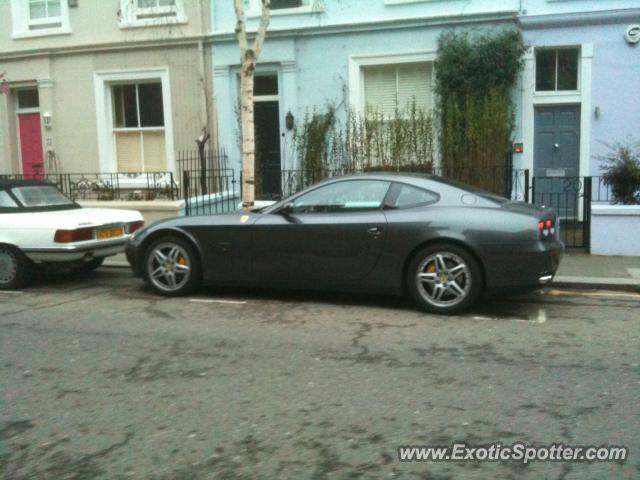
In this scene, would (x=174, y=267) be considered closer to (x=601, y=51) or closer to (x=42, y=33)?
(x=601, y=51)

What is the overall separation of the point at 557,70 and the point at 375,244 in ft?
26.1

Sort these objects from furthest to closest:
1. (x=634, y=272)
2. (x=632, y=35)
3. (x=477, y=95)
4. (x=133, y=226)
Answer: (x=477, y=95)
(x=632, y=35)
(x=133, y=226)
(x=634, y=272)

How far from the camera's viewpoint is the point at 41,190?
9.66m

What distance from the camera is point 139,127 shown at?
16.1 metres

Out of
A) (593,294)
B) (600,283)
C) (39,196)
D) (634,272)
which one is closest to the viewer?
(593,294)

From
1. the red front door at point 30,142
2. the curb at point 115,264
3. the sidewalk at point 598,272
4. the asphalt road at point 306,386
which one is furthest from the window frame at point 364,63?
the red front door at point 30,142

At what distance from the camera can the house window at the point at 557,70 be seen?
13.2 m

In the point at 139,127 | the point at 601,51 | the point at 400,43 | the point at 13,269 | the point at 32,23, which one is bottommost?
the point at 13,269

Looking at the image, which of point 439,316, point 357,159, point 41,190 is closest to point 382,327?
point 439,316

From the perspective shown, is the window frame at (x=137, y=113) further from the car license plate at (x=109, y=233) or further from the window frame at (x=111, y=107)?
the car license plate at (x=109, y=233)

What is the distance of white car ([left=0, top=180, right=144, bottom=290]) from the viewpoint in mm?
8672

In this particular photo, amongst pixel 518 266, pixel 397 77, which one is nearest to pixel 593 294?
pixel 518 266

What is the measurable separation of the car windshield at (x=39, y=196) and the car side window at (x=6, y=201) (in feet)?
0.28

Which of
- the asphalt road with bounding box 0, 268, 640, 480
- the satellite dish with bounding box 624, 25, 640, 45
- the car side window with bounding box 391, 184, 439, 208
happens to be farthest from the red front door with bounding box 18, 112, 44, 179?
the satellite dish with bounding box 624, 25, 640, 45
